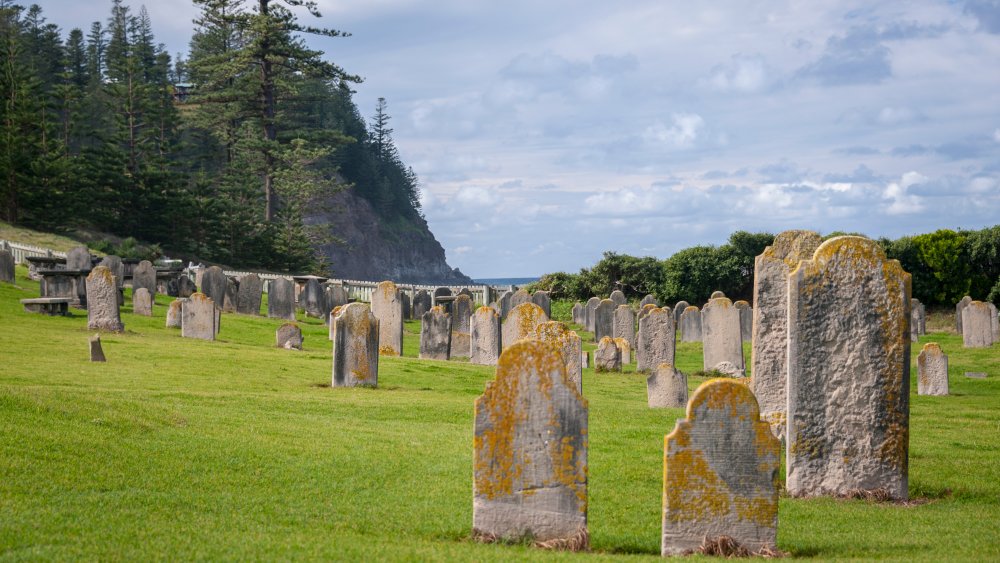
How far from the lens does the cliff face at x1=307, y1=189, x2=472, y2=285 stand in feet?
414

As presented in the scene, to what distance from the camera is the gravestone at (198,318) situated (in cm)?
2675

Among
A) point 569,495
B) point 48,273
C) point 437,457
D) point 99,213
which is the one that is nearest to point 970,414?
point 437,457

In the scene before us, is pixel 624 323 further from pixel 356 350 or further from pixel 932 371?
pixel 356 350

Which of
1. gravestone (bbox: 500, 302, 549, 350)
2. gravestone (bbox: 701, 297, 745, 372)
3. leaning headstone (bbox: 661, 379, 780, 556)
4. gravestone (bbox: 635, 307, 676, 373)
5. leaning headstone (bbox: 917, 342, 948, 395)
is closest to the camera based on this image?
leaning headstone (bbox: 661, 379, 780, 556)

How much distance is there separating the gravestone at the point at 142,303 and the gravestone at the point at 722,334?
17.0 meters

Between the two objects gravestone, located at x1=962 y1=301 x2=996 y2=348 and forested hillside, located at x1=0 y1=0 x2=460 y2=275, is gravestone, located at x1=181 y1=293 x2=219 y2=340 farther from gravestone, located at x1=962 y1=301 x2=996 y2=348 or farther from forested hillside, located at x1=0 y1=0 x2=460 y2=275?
forested hillside, located at x1=0 y1=0 x2=460 y2=275

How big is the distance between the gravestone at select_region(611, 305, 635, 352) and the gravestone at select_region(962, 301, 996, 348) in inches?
437

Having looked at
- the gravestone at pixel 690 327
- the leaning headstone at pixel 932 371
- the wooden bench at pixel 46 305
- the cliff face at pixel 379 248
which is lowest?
the leaning headstone at pixel 932 371

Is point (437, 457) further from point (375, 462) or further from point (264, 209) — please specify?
point (264, 209)

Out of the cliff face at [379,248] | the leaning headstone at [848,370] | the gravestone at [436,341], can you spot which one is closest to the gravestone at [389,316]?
the gravestone at [436,341]

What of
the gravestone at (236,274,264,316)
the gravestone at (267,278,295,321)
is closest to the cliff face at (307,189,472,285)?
the gravestone at (236,274,264,316)

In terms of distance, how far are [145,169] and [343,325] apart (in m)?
47.1

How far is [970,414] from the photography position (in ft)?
58.6

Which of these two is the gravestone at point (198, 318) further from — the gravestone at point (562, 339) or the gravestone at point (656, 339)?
the gravestone at point (562, 339)
